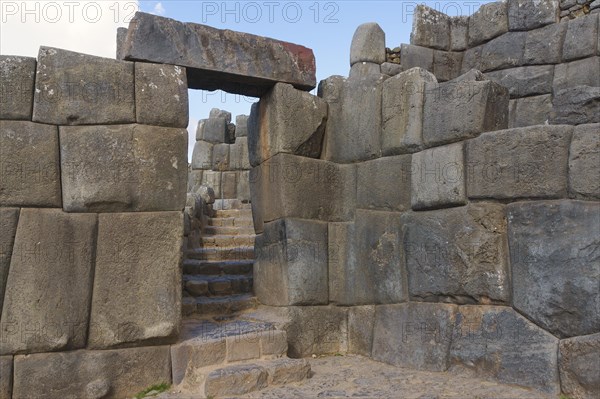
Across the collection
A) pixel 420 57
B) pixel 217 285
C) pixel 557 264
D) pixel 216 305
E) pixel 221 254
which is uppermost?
pixel 420 57

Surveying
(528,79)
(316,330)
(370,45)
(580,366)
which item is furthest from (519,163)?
(370,45)

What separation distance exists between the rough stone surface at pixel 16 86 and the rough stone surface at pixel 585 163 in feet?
12.8

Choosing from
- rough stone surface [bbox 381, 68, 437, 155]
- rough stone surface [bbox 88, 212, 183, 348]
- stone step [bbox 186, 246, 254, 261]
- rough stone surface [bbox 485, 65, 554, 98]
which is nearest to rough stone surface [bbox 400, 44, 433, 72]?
rough stone surface [bbox 485, 65, 554, 98]

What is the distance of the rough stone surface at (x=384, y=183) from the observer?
497 centimetres

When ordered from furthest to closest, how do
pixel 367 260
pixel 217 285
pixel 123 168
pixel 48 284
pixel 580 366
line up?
pixel 217 285 < pixel 367 260 < pixel 123 168 < pixel 48 284 < pixel 580 366

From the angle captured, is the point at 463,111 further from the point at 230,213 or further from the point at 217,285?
the point at 230,213

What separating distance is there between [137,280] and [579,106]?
4477 millimetres

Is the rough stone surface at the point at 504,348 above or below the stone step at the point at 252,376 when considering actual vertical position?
above

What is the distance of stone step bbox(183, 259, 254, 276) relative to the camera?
663cm

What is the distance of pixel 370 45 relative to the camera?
9570 mm

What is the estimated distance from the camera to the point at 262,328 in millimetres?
4711

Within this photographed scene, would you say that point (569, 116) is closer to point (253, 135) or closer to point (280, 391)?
point (253, 135)

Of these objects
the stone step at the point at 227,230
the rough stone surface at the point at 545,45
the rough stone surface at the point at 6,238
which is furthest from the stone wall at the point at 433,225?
the stone step at the point at 227,230

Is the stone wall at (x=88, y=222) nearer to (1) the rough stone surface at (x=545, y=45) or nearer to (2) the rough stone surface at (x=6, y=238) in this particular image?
(2) the rough stone surface at (x=6, y=238)
